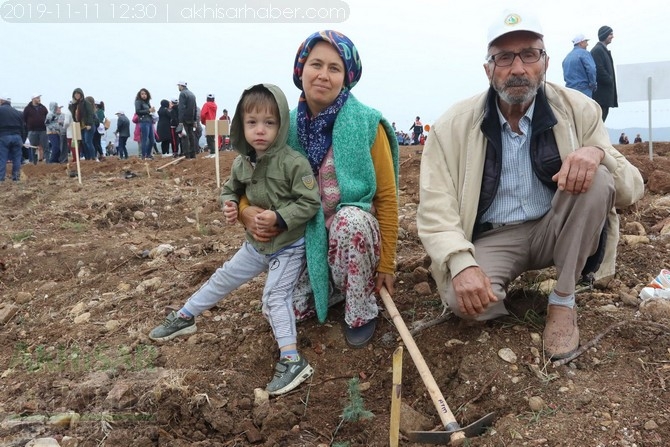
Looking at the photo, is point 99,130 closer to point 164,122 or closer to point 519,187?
point 164,122

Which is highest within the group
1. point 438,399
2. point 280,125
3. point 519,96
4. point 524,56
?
point 524,56

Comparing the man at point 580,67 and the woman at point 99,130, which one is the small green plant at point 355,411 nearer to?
the man at point 580,67

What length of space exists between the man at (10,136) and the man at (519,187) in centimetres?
1043

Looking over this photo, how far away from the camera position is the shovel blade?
2.05 m

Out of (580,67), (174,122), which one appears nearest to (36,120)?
(174,122)

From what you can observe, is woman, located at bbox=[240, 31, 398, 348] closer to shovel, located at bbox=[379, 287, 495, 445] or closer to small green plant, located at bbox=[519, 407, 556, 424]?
shovel, located at bbox=[379, 287, 495, 445]

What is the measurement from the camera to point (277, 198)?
273 cm

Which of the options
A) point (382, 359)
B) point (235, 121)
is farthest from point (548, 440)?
point (235, 121)

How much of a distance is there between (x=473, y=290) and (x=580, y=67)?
255 inches

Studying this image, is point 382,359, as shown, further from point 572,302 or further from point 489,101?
point 489,101

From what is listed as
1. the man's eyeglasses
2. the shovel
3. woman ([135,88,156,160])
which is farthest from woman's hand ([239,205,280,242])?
woman ([135,88,156,160])

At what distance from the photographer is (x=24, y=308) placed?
13.1ft

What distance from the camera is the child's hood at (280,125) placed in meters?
2.68

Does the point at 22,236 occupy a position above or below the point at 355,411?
above
